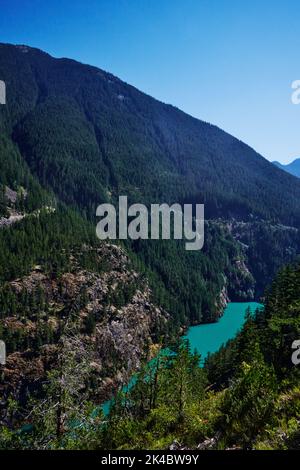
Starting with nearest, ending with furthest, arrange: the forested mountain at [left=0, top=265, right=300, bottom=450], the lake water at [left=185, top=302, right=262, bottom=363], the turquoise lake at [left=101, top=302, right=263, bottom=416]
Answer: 1. the forested mountain at [left=0, top=265, right=300, bottom=450]
2. the turquoise lake at [left=101, top=302, right=263, bottom=416]
3. the lake water at [left=185, top=302, right=262, bottom=363]

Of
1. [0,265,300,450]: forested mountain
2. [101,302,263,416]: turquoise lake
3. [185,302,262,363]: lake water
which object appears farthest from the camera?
[185,302,262,363]: lake water

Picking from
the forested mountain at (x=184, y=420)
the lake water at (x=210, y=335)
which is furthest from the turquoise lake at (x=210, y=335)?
the forested mountain at (x=184, y=420)

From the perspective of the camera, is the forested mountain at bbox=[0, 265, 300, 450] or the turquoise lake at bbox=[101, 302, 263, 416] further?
the turquoise lake at bbox=[101, 302, 263, 416]

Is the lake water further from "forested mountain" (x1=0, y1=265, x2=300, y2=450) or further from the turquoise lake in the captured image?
"forested mountain" (x1=0, y1=265, x2=300, y2=450)

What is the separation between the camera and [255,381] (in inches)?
1005

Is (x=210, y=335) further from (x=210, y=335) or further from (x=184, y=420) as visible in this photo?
(x=184, y=420)

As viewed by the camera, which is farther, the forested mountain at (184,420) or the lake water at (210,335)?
the lake water at (210,335)

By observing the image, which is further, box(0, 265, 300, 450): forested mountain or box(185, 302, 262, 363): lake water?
box(185, 302, 262, 363): lake water

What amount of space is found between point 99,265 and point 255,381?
13233cm

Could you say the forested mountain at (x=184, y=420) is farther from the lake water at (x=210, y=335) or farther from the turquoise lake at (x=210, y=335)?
the lake water at (x=210, y=335)

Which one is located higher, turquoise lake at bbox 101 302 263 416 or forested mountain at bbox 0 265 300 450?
forested mountain at bbox 0 265 300 450

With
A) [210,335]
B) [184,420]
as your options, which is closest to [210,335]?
[210,335]

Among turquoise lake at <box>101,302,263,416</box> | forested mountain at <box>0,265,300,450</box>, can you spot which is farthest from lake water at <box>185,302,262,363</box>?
forested mountain at <box>0,265,300,450</box>
